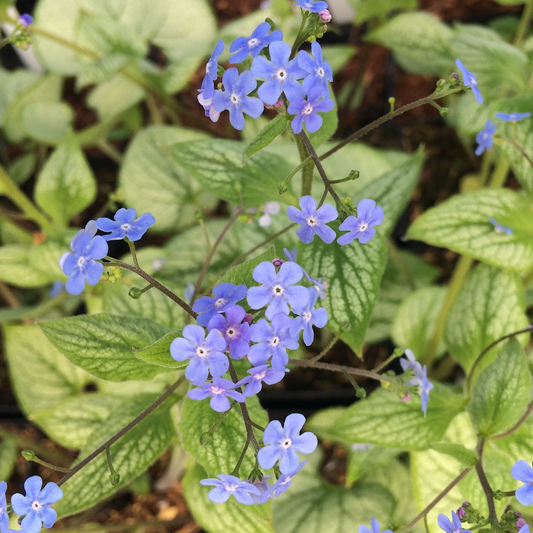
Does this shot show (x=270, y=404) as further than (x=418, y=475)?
Yes

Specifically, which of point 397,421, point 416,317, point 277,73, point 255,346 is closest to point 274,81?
point 277,73

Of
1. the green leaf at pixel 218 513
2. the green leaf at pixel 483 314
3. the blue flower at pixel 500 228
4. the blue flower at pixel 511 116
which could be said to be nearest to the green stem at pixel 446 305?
the green leaf at pixel 483 314

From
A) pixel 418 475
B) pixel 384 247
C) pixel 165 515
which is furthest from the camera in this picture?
pixel 165 515

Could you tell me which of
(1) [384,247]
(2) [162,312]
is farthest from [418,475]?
(2) [162,312]

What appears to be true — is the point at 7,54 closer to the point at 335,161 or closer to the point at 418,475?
the point at 335,161

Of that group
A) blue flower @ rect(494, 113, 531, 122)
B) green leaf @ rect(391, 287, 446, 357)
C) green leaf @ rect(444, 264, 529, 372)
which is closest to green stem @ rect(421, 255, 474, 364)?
green leaf @ rect(391, 287, 446, 357)

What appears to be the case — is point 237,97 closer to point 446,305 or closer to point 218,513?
point 218,513
